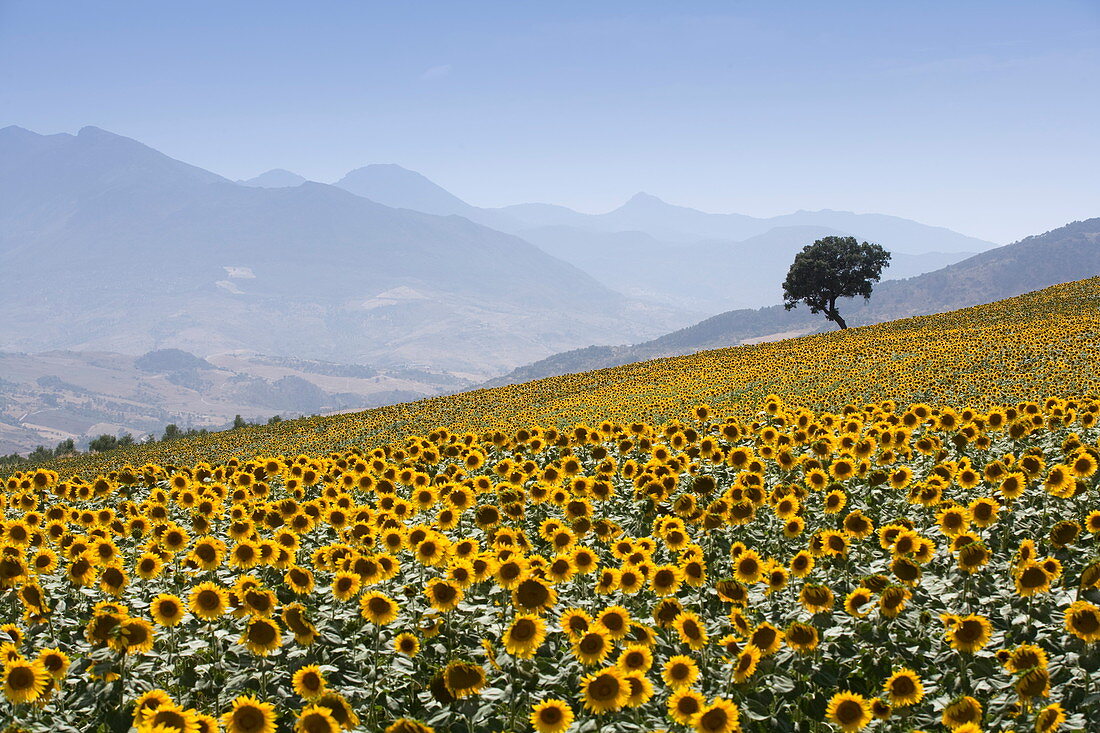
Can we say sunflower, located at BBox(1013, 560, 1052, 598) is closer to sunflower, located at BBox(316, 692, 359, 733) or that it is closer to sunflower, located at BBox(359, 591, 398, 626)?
sunflower, located at BBox(359, 591, 398, 626)

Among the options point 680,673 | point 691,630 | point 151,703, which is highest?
point 151,703

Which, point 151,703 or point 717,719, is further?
point 151,703

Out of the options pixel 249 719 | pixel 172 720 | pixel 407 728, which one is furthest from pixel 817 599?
pixel 172 720

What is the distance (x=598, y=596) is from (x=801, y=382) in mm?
19977

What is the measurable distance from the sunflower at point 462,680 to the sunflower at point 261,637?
1.31 m

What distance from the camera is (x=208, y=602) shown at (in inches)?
241

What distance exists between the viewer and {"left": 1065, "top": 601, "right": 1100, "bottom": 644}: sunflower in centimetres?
524

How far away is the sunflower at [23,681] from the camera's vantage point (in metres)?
5.02

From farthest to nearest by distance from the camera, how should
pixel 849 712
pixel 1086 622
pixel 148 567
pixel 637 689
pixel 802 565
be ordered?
1. pixel 148 567
2. pixel 802 565
3. pixel 1086 622
4. pixel 637 689
5. pixel 849 712

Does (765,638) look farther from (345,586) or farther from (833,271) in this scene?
(833,271)

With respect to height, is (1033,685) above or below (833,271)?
below

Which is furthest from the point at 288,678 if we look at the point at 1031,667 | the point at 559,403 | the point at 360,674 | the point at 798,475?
the point at 559,403

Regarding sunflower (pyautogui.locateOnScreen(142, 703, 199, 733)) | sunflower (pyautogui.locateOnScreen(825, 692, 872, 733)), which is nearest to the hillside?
sunflower (pyautogui.locateOnScreen(825, 692, 872, 733))

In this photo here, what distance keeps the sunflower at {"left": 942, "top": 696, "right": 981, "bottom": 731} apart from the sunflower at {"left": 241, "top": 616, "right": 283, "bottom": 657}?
4.31m
